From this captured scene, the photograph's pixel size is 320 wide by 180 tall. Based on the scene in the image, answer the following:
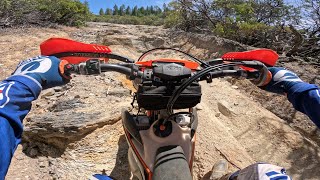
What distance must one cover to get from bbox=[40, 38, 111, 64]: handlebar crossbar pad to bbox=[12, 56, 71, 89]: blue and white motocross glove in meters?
0.28

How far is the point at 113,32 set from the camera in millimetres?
9516

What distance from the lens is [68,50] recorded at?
1.80m

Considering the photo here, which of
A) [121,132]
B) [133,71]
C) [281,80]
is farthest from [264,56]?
[121,132]

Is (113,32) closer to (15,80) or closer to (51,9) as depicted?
(51,9)

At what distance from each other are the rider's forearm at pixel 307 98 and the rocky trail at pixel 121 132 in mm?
1646

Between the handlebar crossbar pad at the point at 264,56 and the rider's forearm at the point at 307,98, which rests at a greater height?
the handlebar crossbar pad at the point at 264,56

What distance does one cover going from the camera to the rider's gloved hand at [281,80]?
1626 mm

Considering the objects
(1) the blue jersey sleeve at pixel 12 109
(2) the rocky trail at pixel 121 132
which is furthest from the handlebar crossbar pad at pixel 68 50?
(2) the rocky trail at pixel 121 132

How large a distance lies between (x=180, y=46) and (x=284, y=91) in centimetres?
775

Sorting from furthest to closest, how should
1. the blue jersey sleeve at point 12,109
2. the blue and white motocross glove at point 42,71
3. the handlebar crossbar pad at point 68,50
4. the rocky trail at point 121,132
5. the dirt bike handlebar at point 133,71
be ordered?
the rocky trail at point 121,132 → the handlebar crossbar pad at point 68,50 → the dirt bike handlebar at point 133,71 → the blue and white motocross glove at point 42,71 → the blue jersey sleeve at point 12,109

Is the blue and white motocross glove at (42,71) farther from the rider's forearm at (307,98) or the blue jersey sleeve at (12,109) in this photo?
the rider's forearm at (307,98)

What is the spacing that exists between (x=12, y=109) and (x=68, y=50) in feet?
2.23

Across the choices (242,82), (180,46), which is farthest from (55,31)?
(242,82)

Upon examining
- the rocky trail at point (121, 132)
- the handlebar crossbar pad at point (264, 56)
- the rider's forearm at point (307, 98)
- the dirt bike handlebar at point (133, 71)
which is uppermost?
the handlebar crossbar pad at point (264, 56)
